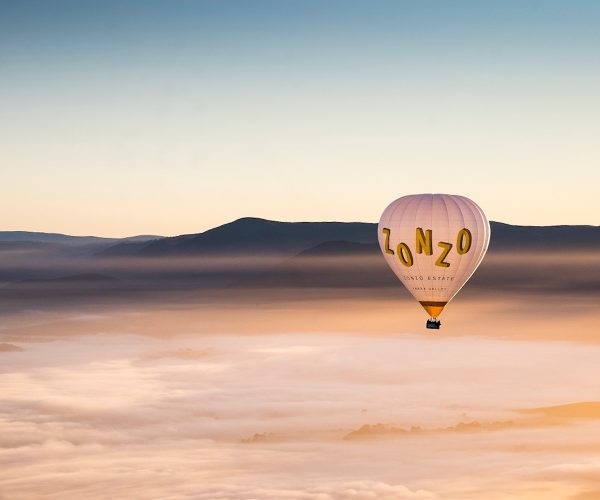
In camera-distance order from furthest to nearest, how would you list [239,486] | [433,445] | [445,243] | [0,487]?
[433,445] → [239,486] → [0,487] → [445,243]

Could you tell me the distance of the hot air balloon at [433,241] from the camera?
101438mm

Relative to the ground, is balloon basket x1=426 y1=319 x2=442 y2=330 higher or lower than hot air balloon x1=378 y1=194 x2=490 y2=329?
lower

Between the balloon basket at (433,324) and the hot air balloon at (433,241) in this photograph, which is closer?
the balloon basket at (433,324)

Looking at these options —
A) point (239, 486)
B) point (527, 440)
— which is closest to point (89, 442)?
point (239, 486)

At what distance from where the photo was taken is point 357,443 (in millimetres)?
197750

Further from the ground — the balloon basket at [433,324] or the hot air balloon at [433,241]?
the hot air balloon at [433,241]

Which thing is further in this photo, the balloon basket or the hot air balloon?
the hot air balloon

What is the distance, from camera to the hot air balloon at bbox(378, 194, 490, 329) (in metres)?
101

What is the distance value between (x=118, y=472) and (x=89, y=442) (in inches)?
652

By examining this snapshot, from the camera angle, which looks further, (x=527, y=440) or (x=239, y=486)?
(x=527, y=440)

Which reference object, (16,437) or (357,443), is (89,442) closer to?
(16,437)

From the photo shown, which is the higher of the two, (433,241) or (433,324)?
(433,241)

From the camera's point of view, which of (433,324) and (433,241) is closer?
(433,324)

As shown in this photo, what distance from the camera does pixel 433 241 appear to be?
10138 cm
